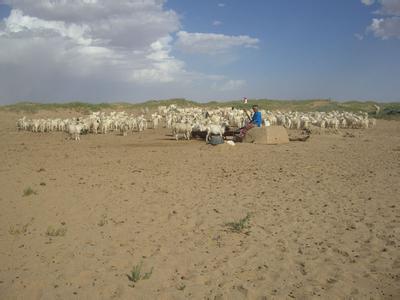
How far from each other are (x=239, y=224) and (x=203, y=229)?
0.69 metres

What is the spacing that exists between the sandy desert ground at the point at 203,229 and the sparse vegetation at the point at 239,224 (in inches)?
3.5

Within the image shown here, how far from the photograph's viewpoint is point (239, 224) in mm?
7402

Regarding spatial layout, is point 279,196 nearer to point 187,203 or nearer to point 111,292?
point 187,203

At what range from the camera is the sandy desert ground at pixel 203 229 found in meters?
5.45

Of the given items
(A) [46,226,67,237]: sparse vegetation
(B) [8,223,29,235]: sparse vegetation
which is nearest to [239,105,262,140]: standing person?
(A) [46,226,67,237]: sparse vegetation

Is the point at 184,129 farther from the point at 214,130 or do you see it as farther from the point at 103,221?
the point at 103,221

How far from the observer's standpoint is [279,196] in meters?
9.52

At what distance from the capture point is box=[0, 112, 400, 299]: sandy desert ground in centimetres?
545

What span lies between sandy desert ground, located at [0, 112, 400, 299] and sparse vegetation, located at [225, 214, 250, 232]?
89 mm

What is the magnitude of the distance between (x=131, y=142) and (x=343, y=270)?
16.3 m

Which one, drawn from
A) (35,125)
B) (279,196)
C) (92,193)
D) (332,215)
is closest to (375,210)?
(332,215)

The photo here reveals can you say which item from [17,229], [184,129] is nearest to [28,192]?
[17,229]

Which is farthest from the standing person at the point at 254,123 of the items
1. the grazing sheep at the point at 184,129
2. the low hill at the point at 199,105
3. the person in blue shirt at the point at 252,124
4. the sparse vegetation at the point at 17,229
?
the low hill at the point at 199,105

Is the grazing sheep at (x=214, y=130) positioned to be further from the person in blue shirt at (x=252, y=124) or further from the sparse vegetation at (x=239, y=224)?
the sparse vegetation at (x=239, y=224)
